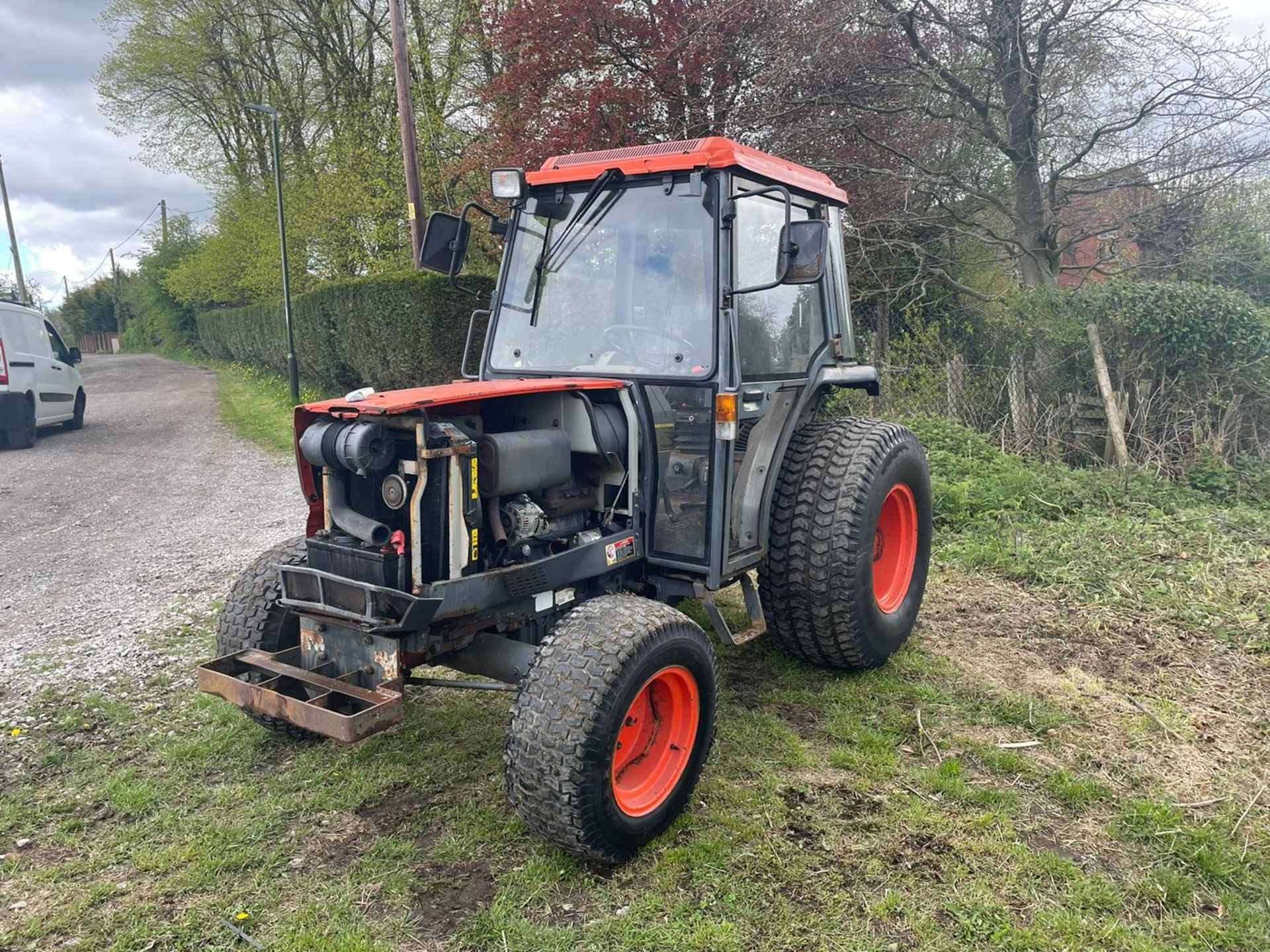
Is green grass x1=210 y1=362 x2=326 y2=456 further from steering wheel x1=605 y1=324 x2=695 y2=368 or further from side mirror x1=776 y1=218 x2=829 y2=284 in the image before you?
side mirror x1=776 y1=218 x2=829 y2=284

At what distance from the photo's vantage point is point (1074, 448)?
25.6 feet

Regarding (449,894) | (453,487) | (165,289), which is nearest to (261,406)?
(453,487)

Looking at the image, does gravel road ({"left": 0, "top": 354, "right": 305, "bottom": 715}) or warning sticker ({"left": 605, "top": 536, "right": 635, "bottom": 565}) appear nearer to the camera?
warning sticker ({"left": 605, "top": 536, "right": 635, "bottom": 565})

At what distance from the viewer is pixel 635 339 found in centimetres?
354

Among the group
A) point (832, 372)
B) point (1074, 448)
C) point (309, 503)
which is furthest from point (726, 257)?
point (1074, 448)

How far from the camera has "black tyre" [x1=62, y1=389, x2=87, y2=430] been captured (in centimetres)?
1365

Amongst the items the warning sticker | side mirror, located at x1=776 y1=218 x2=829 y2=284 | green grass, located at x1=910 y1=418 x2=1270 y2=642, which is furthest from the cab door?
green grass, located at x1=910 y1=418 x2=1270 y2=642

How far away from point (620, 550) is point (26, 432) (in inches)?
471

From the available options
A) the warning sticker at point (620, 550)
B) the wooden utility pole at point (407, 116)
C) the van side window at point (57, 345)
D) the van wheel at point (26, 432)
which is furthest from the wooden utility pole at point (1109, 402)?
the van side window at point (57, 345)

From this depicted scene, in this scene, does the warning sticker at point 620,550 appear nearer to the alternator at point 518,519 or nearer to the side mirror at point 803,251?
the alternator at point 518,519

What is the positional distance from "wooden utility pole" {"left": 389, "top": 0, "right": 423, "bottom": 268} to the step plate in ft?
25.8

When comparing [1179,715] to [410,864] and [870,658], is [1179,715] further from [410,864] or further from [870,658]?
[410,864]

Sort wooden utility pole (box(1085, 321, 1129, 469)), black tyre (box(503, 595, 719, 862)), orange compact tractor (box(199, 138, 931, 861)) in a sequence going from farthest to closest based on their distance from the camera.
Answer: wooden utility pole (box(1085, 321, 1129, 469)), orange compact tractor (box(199, 138, 931, 861)), black tyre (box(503, 595, 719, 862))

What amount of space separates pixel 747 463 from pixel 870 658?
3.76ft
